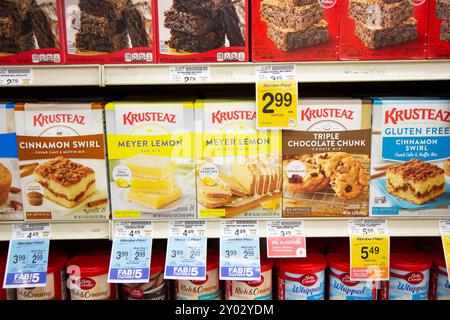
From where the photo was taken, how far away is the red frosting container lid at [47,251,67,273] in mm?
1417

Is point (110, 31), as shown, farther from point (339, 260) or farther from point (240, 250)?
point (339, 260)

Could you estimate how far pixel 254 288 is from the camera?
1419 mm

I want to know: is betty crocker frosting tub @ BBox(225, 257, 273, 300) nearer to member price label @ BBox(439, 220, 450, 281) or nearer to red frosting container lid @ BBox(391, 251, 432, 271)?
red frosting container lid @ BBox(391, 251, 432, 271)

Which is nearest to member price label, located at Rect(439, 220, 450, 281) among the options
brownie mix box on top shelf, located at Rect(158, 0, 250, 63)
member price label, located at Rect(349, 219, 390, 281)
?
member price label, located at Rect(349, 219, 390, 281)

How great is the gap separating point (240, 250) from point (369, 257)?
39 cm

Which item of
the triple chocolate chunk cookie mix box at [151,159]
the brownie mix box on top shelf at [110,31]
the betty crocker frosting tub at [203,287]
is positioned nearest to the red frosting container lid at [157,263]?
the betty crocker frosting tub at [203,287]

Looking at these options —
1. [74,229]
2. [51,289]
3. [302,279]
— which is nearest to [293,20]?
[302,279]

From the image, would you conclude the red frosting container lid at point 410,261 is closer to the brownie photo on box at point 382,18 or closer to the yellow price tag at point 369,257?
the yellow price tag at point 369,257

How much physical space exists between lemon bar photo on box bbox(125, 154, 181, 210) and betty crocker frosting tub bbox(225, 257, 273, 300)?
350 mm

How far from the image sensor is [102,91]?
1.78 m

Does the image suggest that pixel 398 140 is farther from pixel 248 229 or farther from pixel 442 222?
pixel 248 229

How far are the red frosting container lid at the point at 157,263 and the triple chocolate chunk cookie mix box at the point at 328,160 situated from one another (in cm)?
44
